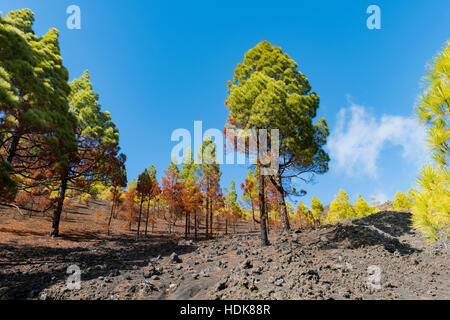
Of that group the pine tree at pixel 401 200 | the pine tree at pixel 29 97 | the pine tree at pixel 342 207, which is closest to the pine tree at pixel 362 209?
the pine tree at pixel 342 207

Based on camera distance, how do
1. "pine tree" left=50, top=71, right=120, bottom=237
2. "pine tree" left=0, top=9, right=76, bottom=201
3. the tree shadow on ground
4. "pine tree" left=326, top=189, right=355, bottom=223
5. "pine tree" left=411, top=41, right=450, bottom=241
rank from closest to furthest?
"pine tree" left=411, top=41, right=450, bottom=241, "pine tree" left=0, top=9, right=76, bottom=201, the tree shadow on ground, "pine tree" left=50, top=71, right=120, bottom=237, "pine tree" left=326, top=189, right=355, bottom=223

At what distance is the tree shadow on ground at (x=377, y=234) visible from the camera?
8062mm

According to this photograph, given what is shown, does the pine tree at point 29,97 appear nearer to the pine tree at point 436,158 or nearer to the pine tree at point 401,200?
the pine tree at point 436,158

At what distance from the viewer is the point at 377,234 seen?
30.9ft

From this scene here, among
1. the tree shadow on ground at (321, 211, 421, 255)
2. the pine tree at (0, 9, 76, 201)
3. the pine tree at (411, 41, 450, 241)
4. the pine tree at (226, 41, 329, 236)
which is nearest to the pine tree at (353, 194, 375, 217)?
the tree shadow on ground at (321, 211, 421, 255)

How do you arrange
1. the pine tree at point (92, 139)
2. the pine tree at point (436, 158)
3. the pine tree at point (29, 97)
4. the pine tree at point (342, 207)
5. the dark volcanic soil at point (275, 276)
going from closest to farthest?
the pine tree at point (436, 158)
the dark volcanic soil at point (275, 276)
the pine tree at point (29, 97)
the pine tree at point (92, 139)
the pine tree at point (342, 207)

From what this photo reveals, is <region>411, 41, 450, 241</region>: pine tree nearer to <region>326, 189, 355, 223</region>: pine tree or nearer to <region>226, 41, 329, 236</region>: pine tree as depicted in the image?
<region>226, 41, 329, 236</region>: pine tree

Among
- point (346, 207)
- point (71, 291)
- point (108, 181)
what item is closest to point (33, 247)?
point (108, 181)

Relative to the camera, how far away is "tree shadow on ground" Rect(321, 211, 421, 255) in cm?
806

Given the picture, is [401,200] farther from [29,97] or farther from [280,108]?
[29,97]

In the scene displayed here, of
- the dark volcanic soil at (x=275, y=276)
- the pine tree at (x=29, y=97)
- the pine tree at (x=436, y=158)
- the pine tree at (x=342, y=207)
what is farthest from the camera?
the pine tree at (x=342, y=207)
